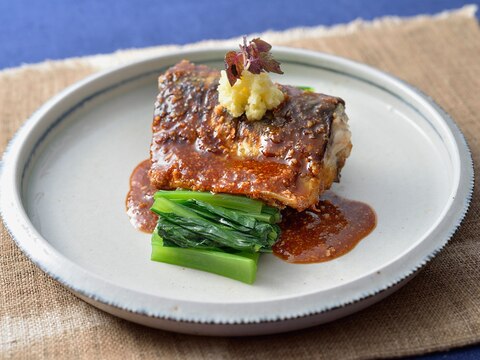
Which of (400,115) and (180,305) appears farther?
(400,115)

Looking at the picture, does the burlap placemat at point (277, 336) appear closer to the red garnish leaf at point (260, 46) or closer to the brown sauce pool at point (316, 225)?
Result: the brown sauce pool at point (316, 225)

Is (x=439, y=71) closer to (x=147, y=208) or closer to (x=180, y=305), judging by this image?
(x=147, y=208)

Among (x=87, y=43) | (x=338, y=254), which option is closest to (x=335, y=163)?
(x=338, y=254)

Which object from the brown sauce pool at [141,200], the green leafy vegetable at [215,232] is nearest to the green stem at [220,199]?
the green leafy vegetable at [215,232]

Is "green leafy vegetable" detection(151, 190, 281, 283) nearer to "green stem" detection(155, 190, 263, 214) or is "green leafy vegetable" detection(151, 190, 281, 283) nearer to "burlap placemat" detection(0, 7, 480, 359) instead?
"green stem" detection(155, 190, 263, 214)

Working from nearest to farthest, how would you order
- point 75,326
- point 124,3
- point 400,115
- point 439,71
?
point 75,326
point 400,115
point 439,71
point 124,3

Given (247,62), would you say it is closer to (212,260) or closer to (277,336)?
(212,260)
